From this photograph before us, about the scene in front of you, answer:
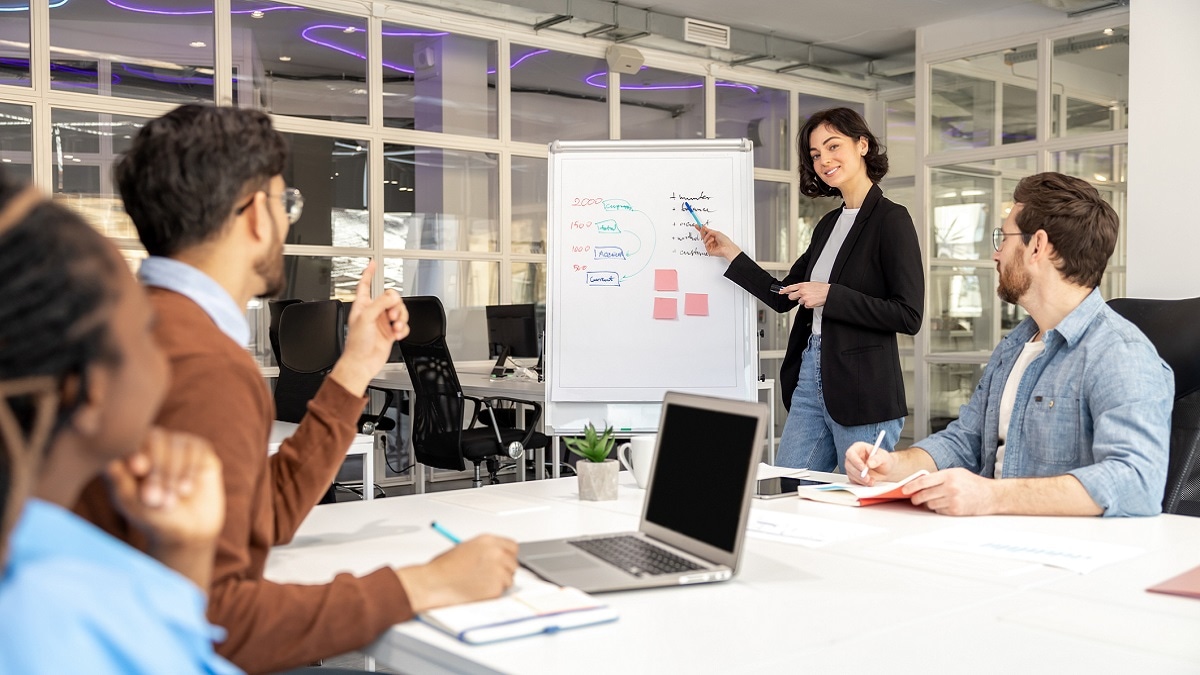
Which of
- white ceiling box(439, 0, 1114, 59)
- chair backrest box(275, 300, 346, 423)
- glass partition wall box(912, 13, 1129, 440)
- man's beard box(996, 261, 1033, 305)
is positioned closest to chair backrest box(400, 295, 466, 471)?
chair backrest box(275, 300, 346, 423)

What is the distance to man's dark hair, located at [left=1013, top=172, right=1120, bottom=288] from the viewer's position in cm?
220

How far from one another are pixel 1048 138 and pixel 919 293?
16.3 feet

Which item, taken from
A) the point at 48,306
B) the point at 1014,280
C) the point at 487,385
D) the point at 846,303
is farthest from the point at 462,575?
the point at 487,385

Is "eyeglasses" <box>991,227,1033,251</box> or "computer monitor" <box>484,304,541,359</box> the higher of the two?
"eyeglasses" <box>991,227,1033,251</box>

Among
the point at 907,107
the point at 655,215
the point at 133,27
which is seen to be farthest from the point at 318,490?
the point at 907,107

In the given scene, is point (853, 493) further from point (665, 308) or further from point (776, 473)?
point (665, 308)

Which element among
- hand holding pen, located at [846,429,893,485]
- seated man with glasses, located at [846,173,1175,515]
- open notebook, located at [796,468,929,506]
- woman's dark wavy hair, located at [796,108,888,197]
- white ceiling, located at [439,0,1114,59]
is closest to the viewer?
seated man with glasses, located at [846,173,1175,515]

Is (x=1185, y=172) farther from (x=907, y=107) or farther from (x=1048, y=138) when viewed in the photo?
(x=907, y=107)

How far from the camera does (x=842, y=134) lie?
3229 mm

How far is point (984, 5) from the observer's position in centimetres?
754

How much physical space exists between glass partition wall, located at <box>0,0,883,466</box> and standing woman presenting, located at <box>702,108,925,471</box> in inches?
154

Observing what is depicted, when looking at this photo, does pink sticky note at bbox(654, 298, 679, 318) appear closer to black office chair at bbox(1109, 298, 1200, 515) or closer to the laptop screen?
black office chair at bbox(1109, 298, 1200, 515)

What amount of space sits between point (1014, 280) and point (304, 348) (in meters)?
3.53

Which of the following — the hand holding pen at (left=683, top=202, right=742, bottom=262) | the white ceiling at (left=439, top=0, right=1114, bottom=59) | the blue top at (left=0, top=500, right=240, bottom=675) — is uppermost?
the white ceiling at (left=439, top=0, right=1114, bottom=59)
